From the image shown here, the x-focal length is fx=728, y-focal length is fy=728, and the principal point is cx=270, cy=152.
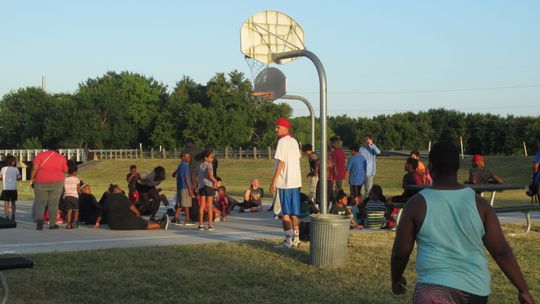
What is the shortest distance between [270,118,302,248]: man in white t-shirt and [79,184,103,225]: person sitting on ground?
5.42m

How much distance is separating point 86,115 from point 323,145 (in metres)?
86.5

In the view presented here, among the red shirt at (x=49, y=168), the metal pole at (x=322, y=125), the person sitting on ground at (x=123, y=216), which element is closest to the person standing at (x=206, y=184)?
the person sitting on ground at (x=123, y=216)

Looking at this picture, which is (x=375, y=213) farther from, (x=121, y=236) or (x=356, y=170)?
(x=121, y=236)

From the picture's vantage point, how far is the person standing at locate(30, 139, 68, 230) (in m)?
13.5

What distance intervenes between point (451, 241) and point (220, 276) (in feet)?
15.8

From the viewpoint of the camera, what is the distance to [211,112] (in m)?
84.4

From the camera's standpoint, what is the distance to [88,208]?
1491cm

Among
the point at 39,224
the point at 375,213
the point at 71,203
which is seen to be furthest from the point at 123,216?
the point at 375,213

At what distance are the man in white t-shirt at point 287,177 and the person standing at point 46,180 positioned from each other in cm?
511

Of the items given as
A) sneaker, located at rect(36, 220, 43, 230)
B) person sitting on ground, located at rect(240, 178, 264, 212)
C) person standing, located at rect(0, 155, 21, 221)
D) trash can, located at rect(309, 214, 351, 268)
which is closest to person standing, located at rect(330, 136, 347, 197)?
person sitting on ground, located at rect(240, 178, 264, 212)

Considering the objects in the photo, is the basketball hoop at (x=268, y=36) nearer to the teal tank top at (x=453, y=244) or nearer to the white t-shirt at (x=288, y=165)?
the white t-shirt at (x=288, y=165)

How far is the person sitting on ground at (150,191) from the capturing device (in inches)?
599

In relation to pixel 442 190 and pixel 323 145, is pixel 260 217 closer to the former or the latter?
pixel 323 145

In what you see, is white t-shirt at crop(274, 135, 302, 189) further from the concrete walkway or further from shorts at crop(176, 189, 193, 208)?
shorts at crop(176, 189, 193, 208)
